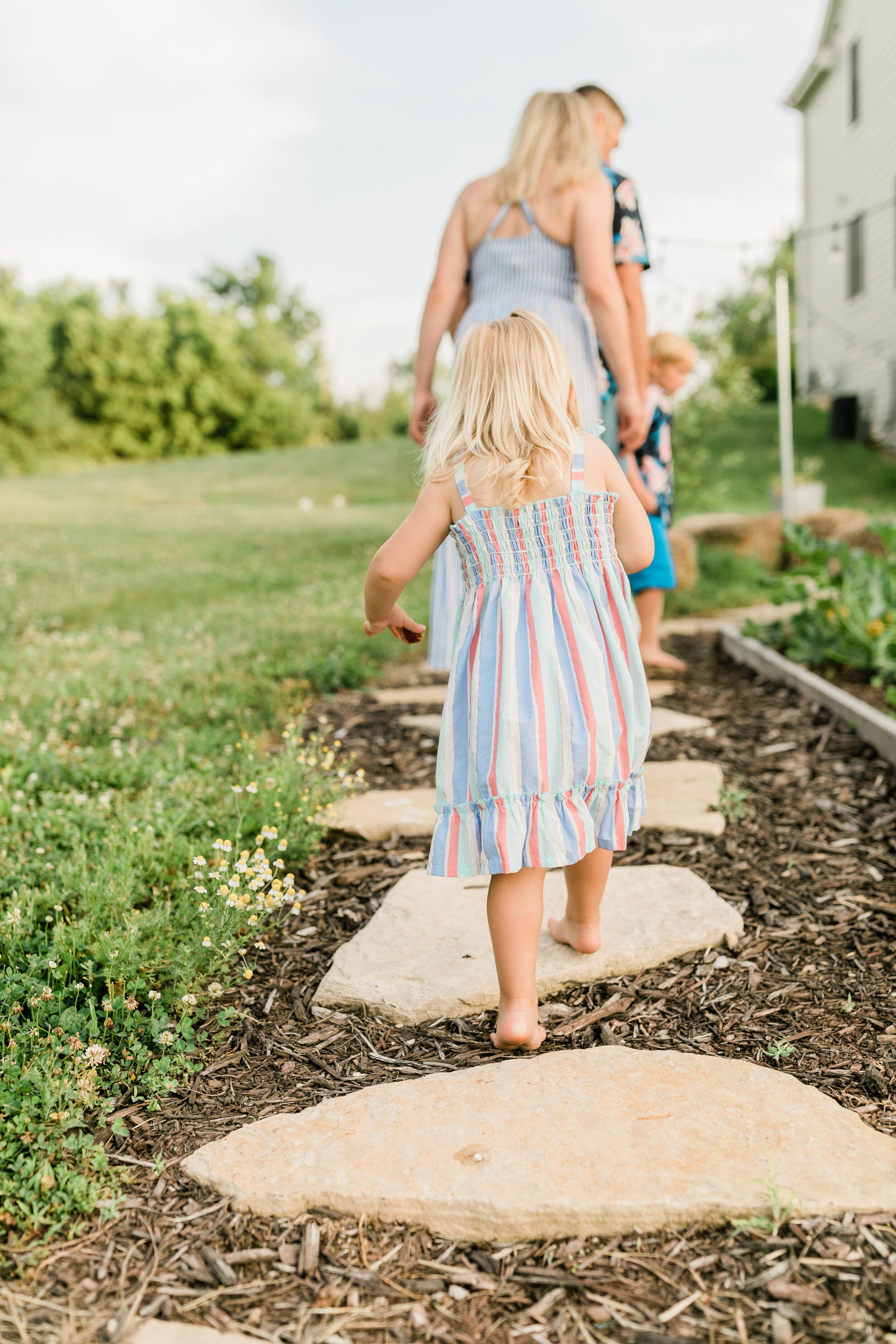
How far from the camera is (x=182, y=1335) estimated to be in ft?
4.17

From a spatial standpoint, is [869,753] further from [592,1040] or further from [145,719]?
[145,719]

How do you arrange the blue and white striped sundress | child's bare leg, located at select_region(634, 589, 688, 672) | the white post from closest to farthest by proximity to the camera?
the blue and white striped sundress < child's bare leg, located at select_region(634, 589, 688, 672) < the white post

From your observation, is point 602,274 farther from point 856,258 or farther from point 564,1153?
point 856,258

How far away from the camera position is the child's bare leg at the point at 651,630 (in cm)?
423

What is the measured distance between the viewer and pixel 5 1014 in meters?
1.90

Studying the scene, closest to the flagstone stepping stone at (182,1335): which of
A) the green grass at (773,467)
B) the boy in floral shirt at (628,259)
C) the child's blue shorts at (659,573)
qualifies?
the boy in floral shirt at (628,259)

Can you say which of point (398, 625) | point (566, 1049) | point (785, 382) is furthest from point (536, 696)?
point (785, 382)

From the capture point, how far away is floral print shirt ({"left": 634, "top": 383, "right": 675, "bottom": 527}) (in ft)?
14.4

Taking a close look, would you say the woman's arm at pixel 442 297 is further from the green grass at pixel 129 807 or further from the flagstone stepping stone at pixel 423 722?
the flagstone stepping stone at pixel 423 722

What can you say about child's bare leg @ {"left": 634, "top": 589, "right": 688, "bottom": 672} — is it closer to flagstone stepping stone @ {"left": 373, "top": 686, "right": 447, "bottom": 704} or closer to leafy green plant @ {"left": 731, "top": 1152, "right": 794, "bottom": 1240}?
flagstone stepping stone @ {"left": 373, "top": 686, "right": 447, "bottom": 704}

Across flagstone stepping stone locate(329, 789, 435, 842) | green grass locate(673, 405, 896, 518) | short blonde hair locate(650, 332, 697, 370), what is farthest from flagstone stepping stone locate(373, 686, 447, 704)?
green grass locate(673, 405, 896, 518)

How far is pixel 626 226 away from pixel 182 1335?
10.7 ft

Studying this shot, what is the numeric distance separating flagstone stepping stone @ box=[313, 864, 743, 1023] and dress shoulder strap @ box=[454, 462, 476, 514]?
1.01m

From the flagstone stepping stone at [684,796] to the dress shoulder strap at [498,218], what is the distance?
1751mm
